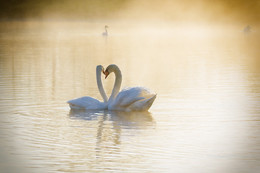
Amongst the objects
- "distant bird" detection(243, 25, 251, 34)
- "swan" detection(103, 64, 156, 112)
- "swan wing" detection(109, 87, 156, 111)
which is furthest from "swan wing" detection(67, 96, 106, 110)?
"distant bird" detection(243, 25, 251, 34)

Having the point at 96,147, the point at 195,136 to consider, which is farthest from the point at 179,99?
the point at 96,147

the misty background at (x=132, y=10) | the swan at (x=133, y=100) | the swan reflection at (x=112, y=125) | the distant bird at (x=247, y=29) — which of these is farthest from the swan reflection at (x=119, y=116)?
the misty background at (x=132, y=10)

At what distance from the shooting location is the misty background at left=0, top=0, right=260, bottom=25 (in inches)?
2776

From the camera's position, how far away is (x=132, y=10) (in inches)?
3184

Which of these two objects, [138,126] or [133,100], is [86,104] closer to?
[133,100]

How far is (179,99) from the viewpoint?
10641mm

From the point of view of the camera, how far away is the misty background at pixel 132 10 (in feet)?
231

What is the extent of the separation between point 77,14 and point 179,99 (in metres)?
63.0

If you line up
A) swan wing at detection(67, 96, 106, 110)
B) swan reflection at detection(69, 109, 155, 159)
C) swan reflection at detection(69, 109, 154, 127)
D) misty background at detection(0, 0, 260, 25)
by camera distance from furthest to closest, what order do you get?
misty background at detection(0, 0, 260, 25)
swan wing at detection(67, 96, 106, 110)
swan reflection at detection(69, 109, 154, 127)
swan reflection at detection(69, 109, 155, 159)

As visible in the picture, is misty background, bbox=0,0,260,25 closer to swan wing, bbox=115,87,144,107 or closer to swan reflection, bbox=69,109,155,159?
swan wing, bbox=115,87,144,107

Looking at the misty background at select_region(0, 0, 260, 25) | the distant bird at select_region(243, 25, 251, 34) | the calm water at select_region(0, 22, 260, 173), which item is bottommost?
the calm water at select_region(0, 22, 260, 173)

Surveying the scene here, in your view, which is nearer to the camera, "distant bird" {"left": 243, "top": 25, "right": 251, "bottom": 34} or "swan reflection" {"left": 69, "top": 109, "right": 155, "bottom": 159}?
"swan reflection" {"left": 69, "top": 109, "right": 155, "bottom": 159}

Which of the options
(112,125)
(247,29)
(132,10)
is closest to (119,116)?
(112,125)

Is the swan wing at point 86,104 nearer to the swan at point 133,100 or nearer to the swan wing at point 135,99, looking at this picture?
the swan at point 133,100
